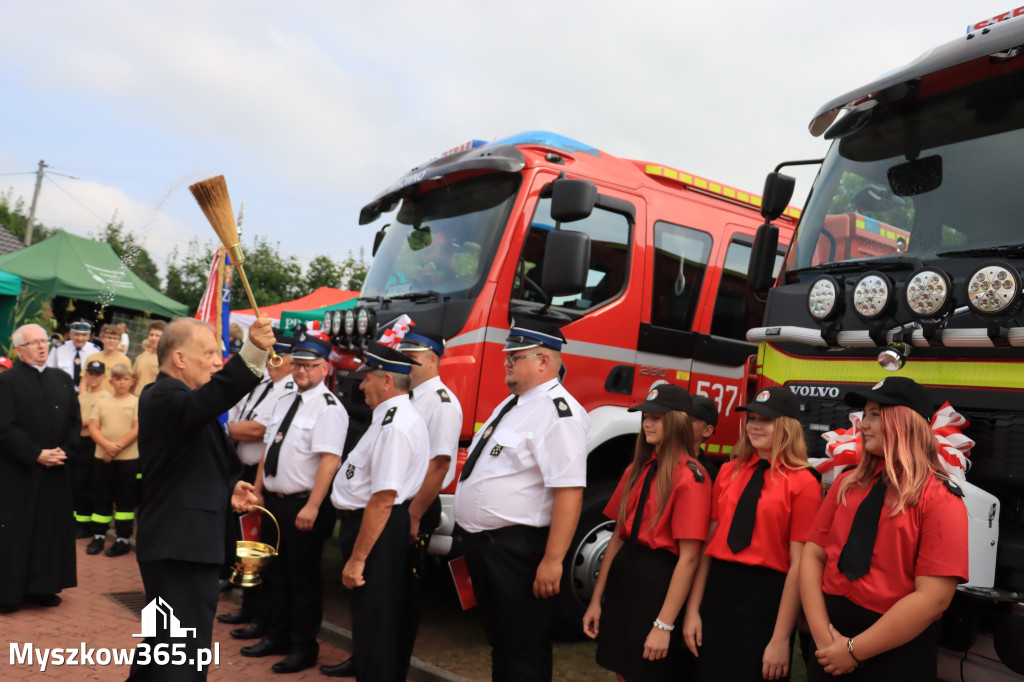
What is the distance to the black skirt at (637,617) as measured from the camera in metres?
3.61

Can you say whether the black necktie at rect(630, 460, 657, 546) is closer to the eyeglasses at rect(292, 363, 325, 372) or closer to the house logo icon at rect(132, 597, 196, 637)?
the house logo icon at rect(132, 597, 196, 637)

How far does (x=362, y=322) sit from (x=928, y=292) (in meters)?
3.77

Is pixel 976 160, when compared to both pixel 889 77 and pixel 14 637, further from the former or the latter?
pixel 14 637

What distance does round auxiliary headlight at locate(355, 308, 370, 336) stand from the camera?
5906mm

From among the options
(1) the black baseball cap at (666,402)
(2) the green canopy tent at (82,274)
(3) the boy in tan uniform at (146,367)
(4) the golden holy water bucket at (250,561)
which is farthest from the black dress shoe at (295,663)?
(2) the green canopy tent at (82,274)

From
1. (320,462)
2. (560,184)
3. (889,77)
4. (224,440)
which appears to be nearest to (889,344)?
(889,77)

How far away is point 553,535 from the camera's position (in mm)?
3811

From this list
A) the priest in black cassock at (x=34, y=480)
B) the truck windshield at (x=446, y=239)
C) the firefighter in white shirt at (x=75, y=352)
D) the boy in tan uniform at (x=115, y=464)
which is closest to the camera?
the truck windshield at (x=446, y=239)

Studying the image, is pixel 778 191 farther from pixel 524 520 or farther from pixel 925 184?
pixel 524 520

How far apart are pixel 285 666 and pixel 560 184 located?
3.45 meters

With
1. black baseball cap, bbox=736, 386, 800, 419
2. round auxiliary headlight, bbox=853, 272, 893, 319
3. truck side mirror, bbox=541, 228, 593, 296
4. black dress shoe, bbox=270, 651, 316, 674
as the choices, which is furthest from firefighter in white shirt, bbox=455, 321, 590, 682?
black dress shoe, bbox=270, 651, 316, 674

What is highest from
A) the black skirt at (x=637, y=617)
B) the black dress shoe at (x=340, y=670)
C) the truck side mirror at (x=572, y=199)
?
the truck side mirror at (x=572, y=199)

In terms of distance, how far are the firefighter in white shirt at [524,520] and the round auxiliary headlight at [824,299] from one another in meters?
1.24

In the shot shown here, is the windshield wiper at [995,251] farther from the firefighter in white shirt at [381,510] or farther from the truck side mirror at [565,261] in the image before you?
the firefighter in white shirt at [381,510]
